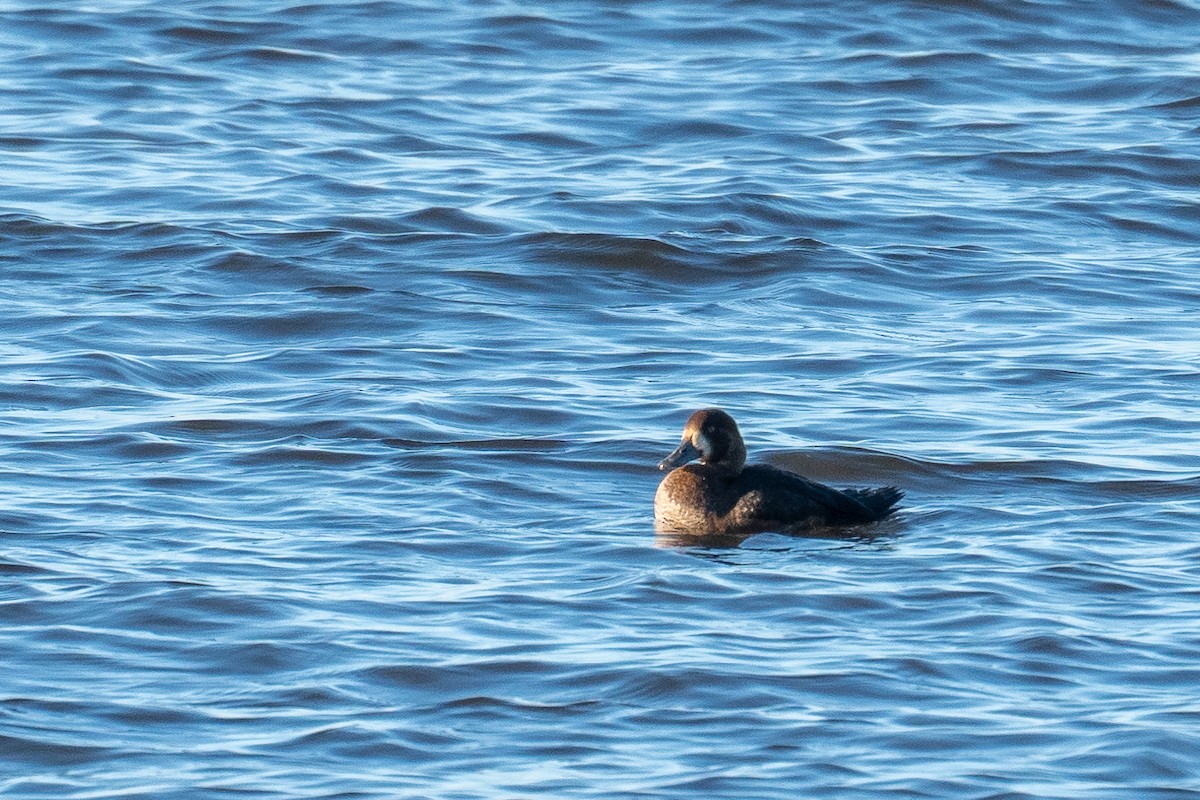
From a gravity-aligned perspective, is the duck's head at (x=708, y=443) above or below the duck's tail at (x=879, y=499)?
above

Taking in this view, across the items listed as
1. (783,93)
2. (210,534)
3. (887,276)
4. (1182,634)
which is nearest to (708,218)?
(887,276)

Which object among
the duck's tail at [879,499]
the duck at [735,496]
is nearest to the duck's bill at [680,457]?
the duck at [735,496]

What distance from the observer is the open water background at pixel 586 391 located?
21.1 feet

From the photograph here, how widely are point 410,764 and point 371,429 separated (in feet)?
12.5

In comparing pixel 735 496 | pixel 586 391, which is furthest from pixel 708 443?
pixel 586 391

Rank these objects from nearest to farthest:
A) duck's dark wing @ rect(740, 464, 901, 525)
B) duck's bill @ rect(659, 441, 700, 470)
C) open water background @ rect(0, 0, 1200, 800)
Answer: open water background @ rect(0, 0, 1200, 800) → duck's dark wing @ rect(740, 464, 901, 525) → duck's bill @ rect(659, 441, 700, 470)

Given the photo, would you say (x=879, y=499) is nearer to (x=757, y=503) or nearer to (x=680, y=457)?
(x=757, y=503)

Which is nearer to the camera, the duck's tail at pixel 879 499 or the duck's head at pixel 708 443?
the duck's tail at pixel 879 499

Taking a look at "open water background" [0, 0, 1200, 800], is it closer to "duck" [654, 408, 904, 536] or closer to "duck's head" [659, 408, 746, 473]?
"duck" [654, 408, 904, 536]

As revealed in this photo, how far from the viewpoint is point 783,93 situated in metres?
17.7

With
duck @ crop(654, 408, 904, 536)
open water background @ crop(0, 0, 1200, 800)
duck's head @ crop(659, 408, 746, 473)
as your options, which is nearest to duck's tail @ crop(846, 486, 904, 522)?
duck @ crop(654, 408, 904, 536)

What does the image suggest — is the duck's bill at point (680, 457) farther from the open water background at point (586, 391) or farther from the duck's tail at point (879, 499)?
the duck's tail at point (879, 499)

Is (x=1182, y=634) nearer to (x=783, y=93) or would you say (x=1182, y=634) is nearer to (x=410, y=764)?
(x=410, y=764)

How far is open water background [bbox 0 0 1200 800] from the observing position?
6.44m
